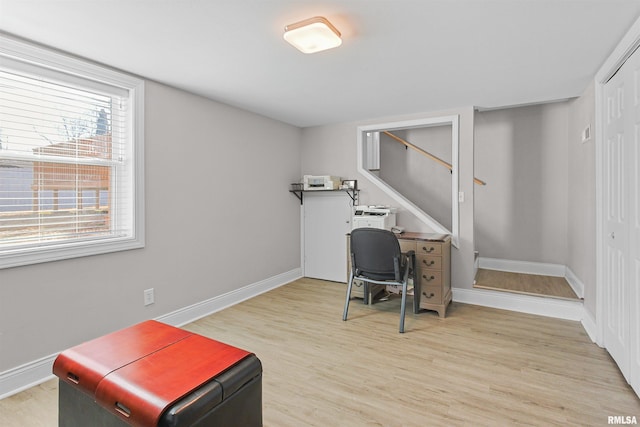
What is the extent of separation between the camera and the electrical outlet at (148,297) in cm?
272

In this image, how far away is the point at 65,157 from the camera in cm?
226

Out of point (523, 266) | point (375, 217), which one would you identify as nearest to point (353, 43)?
point (375, 217)

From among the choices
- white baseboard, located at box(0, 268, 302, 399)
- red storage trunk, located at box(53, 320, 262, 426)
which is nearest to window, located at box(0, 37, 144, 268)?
white baseboard, located at box(0, 268, 302, 399)

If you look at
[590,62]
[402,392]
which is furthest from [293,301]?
[590,62]

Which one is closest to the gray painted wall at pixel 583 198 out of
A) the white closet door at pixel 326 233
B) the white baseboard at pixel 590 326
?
the white baseboard at pixel 590 326

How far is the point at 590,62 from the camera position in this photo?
92.9 inches

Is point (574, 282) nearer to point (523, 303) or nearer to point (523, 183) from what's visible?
point (523, 303)

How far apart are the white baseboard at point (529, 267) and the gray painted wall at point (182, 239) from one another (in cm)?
273

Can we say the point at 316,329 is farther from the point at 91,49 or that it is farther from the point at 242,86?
the point at 91,49

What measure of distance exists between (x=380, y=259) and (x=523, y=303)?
1.66m

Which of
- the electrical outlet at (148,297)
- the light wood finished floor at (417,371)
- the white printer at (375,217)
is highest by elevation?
the white printer at (375,217)

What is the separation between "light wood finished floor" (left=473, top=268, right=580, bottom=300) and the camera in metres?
3.29

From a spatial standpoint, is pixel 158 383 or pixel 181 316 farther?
pixel 181 316

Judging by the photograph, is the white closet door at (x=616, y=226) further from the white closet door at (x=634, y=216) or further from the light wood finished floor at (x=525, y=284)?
the light wood finished floor at (x=525, y=284)
